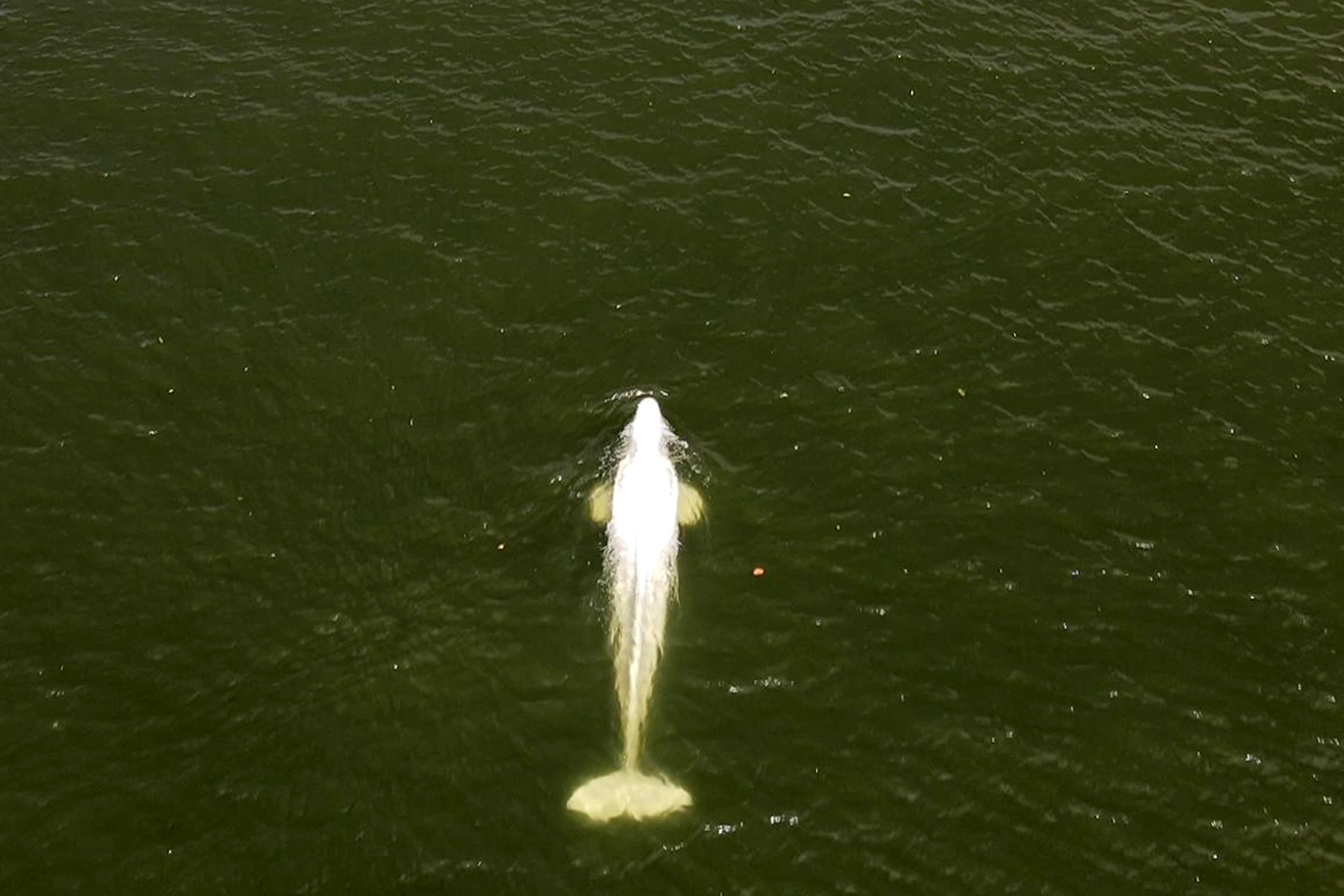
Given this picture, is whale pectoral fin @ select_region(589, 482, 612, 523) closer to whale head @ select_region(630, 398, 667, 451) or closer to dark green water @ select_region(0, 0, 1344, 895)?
dark green water @ select_region(0, 0, 1344, 895)

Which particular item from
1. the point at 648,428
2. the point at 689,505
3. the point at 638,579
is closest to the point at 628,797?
the point at 638,579

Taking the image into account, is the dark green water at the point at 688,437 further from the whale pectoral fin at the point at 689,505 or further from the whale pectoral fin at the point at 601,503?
the whale pectoral fin at the point at 601,503

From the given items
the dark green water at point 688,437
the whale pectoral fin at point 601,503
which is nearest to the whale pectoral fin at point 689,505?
the dark green water at point 688,437

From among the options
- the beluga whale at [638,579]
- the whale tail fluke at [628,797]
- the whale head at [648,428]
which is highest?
the whale head at [648,428]

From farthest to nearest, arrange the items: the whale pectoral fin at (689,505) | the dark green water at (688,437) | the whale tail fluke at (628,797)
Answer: the whale pectoral fin at (689,505)
the dark green water at (688,437)
the whale tail fluke at (628,797)

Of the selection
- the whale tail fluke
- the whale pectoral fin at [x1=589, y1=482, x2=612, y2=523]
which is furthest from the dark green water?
the whale pectoral fin at [x1=589, y1=482, x2=612, y2=523]

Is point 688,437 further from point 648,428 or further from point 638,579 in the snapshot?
point 638,579

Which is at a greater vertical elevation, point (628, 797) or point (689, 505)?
point (689, 505)
